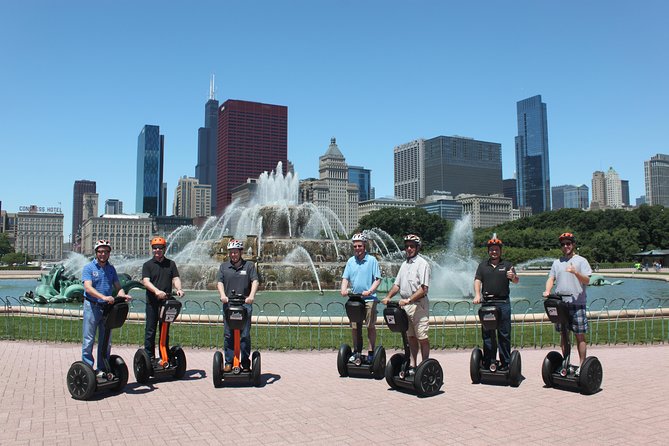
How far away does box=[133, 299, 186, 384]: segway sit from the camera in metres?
7.98

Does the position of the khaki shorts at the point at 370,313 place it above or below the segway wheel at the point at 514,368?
above

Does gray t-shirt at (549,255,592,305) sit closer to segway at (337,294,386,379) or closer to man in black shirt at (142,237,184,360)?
segway at (337,294,386,379)

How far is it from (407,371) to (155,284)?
3869mm

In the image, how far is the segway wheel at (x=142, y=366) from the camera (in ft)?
26.3

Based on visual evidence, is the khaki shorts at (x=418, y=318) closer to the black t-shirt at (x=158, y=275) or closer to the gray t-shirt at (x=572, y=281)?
the gray t-shirt at (x=572, y=281)

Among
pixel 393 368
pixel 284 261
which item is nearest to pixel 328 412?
pixel 393 368

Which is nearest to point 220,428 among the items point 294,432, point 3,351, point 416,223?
point 294,432

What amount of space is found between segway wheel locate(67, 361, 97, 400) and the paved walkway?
0.40 ft

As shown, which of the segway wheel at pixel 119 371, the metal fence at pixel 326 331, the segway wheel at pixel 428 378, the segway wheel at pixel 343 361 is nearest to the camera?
the segway wheel at pixel 428 378

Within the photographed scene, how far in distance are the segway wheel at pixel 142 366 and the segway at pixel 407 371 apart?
3462 millimetres

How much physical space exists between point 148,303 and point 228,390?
1.77 m

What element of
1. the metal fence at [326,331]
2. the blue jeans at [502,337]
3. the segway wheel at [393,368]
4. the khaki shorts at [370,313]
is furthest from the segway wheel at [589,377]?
the metal fence at [326,331]

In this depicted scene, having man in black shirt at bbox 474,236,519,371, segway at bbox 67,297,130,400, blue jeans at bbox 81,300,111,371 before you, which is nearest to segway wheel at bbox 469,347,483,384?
man in black shirt at bbox 474,236,519,371

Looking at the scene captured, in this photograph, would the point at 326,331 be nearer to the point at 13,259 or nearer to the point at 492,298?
the point at 492,298
